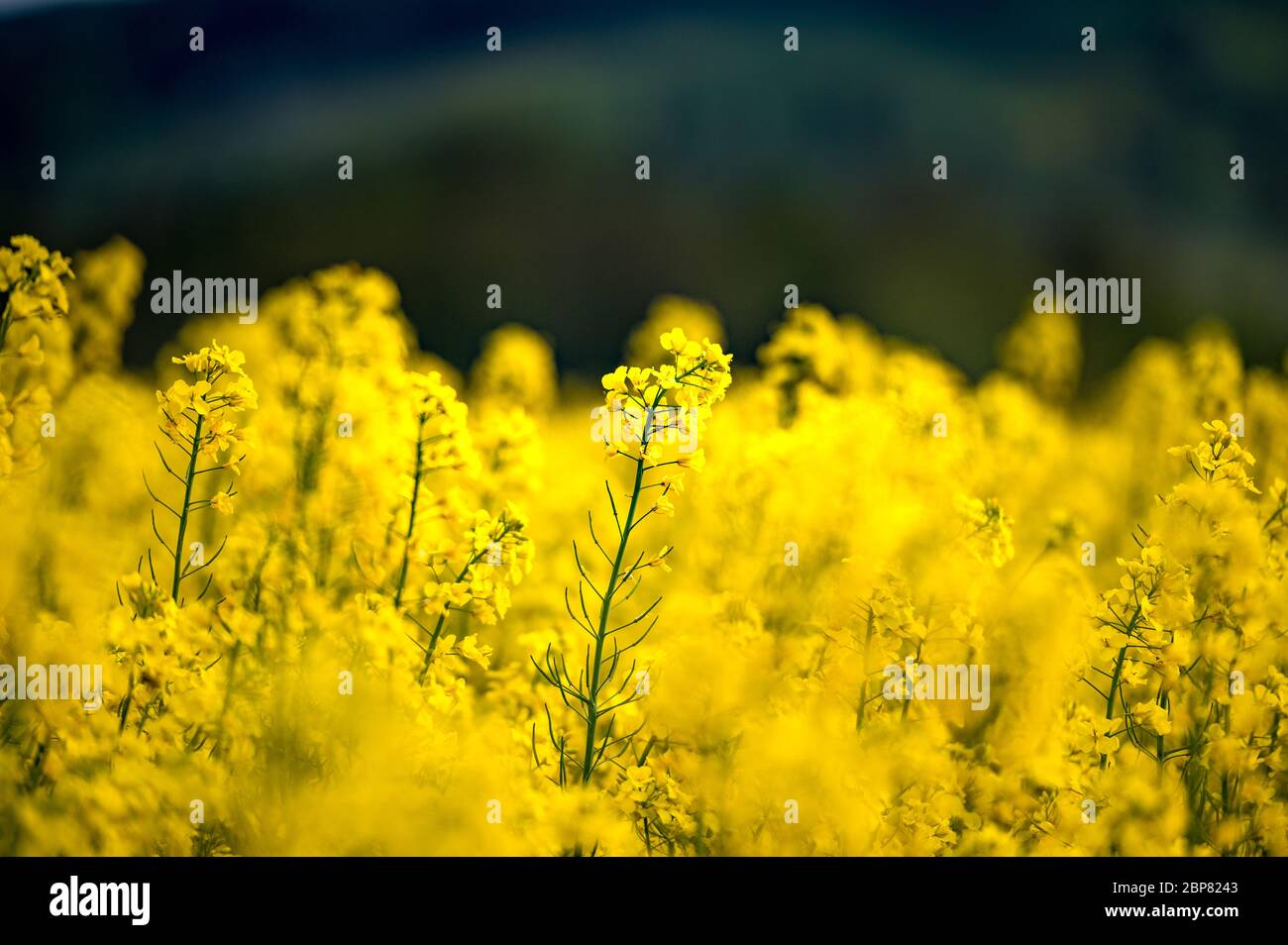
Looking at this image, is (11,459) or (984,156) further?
(984,156)

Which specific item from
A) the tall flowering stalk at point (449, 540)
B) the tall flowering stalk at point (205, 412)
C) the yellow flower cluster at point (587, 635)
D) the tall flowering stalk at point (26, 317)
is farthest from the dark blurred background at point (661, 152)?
the tall flowering stalk at point (449, 540)

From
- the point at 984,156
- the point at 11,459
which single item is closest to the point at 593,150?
the point at 984,156

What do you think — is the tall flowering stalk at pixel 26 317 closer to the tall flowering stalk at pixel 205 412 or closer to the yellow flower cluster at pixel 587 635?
the yellow flower cluster at pixel 587 635

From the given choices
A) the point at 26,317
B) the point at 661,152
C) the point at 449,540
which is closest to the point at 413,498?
the point at 449,540

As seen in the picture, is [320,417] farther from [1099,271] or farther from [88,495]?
[1099,271]

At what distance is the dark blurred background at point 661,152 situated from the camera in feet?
11.0

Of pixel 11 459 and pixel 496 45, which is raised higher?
pixel 496 45

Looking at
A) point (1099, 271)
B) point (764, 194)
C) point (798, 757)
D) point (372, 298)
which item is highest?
point (764, 194)

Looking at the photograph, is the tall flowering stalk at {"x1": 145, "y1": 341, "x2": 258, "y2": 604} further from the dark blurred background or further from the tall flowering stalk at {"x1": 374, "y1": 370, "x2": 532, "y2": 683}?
the dark blurred background

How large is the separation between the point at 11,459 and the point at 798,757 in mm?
1967

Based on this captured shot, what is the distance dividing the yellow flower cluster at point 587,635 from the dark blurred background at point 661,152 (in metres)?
0.91

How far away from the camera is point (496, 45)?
346 cm

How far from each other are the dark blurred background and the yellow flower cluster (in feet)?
2.99
